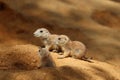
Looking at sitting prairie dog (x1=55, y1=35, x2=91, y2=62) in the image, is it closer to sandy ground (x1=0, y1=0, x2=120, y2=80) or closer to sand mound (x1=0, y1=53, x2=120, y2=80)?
sandy ground (x1=0, y1=0, x2=120, y2=80)

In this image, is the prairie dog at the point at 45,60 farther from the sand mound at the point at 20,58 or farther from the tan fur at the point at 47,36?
the tan fur at the point at 47,36

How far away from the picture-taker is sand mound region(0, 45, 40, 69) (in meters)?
5.43

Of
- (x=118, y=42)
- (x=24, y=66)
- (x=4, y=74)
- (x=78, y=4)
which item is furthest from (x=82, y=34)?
(x=4, y=74)

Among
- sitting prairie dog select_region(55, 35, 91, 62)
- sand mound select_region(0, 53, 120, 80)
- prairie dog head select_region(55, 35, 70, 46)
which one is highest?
prairie dog head select_region(55, 35, 70, 46)

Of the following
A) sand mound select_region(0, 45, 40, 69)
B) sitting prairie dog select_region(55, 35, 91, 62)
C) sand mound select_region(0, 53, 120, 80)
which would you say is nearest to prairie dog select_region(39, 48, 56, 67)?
sand mound select_region(0, 45, 40, 69)

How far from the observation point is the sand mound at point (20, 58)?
214 inches

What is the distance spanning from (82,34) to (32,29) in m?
1.00

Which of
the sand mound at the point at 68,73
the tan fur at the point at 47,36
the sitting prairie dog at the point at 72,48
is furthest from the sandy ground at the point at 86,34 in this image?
the tan fur at the point at 47,36

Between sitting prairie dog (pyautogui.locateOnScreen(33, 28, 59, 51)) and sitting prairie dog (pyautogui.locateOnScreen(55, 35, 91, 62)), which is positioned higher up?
sitting prairie dog (pyautogui.locateOnScreen(33, 28, 59, 51))

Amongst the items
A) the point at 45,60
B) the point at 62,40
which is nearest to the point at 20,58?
the point at 45,60

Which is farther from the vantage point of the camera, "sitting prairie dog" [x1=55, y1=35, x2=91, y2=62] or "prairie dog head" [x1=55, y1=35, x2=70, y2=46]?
"prairie dog head" [x1=55, y1=35, x2=70, y2=46]

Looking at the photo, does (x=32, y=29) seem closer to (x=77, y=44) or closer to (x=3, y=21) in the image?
(x=3, y=21)

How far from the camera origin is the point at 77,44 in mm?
6016

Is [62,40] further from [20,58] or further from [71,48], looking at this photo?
[20,58]
